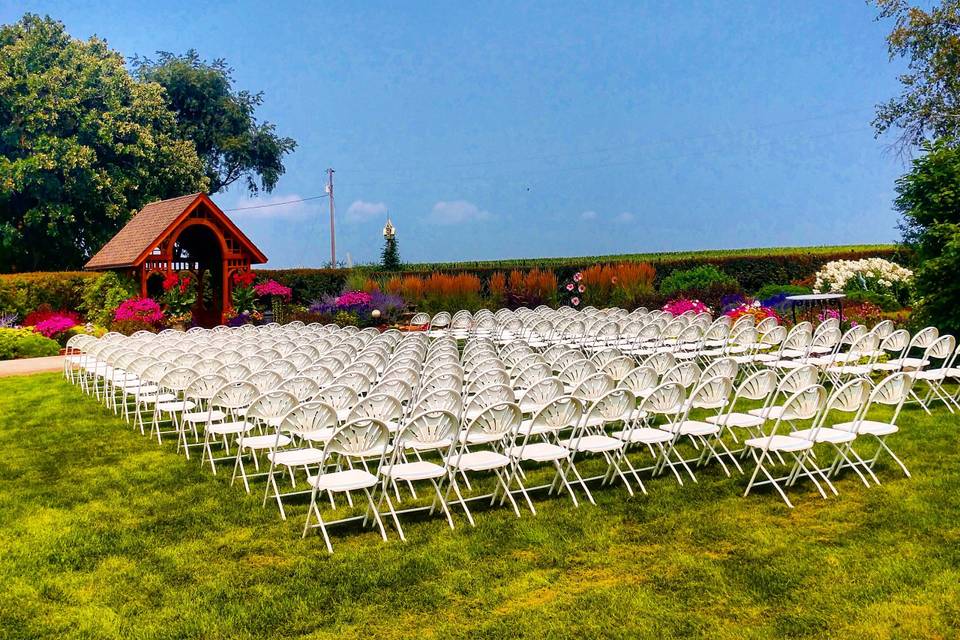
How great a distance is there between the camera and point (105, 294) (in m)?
21.6

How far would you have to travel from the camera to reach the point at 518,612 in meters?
Answer: 4.13

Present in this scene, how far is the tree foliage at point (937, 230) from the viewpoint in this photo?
11.3 m

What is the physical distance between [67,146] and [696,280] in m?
21.3

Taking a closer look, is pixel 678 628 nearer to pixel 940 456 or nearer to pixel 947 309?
pixel 940 456

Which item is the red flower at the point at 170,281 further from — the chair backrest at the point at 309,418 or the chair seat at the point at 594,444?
the chair seat at the point at 594,444

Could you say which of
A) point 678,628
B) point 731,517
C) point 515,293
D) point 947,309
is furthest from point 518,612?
point 515,293

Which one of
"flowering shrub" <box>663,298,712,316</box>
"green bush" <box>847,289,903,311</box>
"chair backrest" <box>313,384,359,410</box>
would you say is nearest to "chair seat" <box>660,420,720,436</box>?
"chair backrest" <box>313,384,359,410</box>

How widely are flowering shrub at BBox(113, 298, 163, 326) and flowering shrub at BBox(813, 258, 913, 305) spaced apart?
15.5m

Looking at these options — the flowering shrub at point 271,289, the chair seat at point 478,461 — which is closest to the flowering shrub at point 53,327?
the flowering shrub at point 271,289

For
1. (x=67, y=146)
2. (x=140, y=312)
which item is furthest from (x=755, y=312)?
(x=67, y=146)

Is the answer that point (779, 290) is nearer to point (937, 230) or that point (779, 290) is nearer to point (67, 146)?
point (937, 230)

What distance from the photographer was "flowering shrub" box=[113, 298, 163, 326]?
19.2 metres

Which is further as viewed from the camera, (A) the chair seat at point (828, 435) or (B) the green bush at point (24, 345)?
(B) the green bush at point (24, 345)

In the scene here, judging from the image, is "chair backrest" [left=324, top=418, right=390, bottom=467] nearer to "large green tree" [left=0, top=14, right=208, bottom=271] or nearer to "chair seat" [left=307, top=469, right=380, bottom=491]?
"chair seat" [left=307, top=469, right=380, bottom=491]
